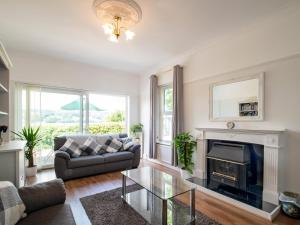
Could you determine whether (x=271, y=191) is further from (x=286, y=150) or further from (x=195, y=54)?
(x=195, y=54)

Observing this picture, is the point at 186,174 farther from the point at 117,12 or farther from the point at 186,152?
the point at 117,12

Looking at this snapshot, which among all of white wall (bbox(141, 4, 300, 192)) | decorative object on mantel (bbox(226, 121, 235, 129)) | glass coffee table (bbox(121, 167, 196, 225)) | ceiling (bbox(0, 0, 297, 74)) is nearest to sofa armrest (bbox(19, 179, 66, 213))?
glass coffee table (bbox(121, 167, 196, 225))

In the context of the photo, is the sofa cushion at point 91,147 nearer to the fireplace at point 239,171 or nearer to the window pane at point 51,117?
the window pane at point 51,117

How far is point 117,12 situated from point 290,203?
10.7 feet

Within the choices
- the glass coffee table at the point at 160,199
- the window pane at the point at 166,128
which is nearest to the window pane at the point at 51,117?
the window pane at the point at 166,128

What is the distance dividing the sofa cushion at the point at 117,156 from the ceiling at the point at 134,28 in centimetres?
236

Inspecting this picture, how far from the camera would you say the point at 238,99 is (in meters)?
2.95

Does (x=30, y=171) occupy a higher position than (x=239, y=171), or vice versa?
(x=239, y=171)

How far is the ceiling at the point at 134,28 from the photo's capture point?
224 centimetres

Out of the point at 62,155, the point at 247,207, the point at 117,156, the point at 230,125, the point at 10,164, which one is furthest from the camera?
the point at 117,156

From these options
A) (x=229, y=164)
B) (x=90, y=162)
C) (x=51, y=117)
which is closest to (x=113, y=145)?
(x=90, y=162)

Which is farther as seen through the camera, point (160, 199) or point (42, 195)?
point (160, 199)

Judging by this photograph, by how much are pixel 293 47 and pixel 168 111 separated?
282cm

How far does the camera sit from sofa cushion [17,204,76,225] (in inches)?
49.9
